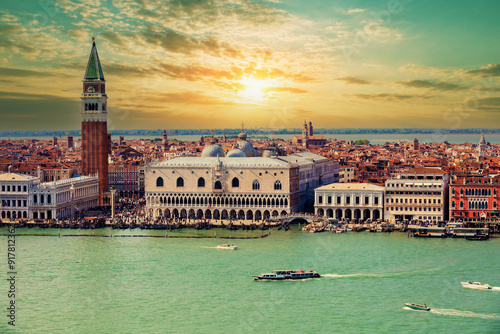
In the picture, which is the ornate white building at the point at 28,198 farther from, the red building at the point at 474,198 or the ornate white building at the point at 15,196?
the red building at the point at 474,198

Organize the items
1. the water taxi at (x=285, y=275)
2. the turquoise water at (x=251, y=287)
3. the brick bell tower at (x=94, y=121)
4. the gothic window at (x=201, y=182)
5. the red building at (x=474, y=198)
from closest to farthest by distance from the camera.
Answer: the turquoise water at (x=251, y=287), the water taxi at (x=285, y=275), the red building at (x=474, y=198), the gothic window at (x=201, y=182), the brick bell tower at (x=94, y=121)

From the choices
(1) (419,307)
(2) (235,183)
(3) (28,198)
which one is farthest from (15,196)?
(1) (419,307)

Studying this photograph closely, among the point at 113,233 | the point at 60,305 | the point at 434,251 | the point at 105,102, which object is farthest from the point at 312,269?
the point at 105,102

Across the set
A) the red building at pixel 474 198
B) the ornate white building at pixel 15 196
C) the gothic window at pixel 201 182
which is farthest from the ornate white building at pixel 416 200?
the ornate white building at pixel 15 196

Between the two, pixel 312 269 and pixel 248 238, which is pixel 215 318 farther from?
pixel 248 238

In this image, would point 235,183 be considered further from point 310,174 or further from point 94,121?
point 94,121
